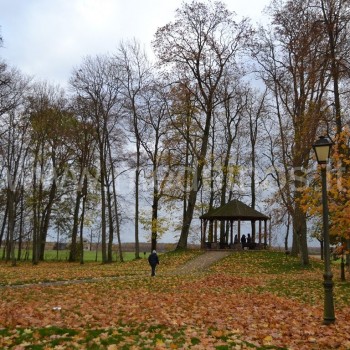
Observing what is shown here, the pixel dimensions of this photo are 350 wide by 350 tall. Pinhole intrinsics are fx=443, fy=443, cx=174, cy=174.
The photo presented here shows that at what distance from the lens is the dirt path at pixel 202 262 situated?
2501 centimetres

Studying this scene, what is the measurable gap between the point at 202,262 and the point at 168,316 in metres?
19.2

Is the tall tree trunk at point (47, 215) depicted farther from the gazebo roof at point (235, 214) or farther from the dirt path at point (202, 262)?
the dirt path at point (202, 262)

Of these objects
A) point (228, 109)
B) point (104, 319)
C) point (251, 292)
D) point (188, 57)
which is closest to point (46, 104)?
point (188, 57)

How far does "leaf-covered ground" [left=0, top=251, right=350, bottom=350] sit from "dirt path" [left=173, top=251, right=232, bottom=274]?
7.93m

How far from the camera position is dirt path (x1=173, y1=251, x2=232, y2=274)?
2501 centimetres

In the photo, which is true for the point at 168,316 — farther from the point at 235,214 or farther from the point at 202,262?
the point at 235,214

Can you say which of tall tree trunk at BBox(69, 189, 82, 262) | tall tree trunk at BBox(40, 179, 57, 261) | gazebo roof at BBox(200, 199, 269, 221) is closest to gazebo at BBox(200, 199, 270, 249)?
gazebo roof at BBox(200, 199, 269, 221)

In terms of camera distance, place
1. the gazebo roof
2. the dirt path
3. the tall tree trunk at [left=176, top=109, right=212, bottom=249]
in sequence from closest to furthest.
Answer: the dirt path → the tall tree trunk at [left=176, top=109, right=212, bottom=249] → the gazebo roof

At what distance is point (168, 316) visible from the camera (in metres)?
9.55

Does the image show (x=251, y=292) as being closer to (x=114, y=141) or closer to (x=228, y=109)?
(x=114, y=141)

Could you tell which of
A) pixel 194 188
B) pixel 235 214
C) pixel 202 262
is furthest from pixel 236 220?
pixel 202 262

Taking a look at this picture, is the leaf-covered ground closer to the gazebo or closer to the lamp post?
the lamp post

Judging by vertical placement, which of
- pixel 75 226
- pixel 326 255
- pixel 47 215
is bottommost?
pixel 326 255

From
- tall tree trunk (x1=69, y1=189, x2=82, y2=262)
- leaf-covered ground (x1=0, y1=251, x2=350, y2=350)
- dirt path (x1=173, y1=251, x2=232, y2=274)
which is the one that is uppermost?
tall tree trunk (x1=69, y1=189, x2=82, y2=262)
